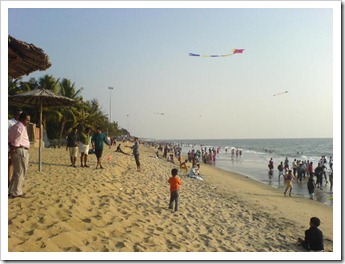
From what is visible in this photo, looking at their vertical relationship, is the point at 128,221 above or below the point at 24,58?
below

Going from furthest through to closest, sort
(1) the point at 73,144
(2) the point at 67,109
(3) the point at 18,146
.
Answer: (2) the point at 67,109, (1) the point at 73,144, (3) the point at 18,146

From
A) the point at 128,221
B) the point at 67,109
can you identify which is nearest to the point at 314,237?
the point at 128,221

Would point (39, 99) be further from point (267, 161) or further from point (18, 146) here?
point (267, 161)

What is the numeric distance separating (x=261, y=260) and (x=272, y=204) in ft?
26.6

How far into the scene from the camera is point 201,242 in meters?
5.52

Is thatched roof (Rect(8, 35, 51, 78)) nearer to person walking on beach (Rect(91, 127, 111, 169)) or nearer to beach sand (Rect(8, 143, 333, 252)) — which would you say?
beach sand (Rect(8, 143, 333, 252))

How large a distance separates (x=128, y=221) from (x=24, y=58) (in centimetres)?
356

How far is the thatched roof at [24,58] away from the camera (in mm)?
4707

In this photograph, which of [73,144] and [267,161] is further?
[267,161]

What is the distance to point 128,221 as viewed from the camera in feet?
18.5

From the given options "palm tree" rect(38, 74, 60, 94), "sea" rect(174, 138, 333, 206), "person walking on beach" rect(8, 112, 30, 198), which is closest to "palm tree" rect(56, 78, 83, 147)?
"palm tree" rect(38, 74, 60, 94)

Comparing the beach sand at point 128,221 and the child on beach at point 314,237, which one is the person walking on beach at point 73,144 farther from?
the child on beach at point 314,237

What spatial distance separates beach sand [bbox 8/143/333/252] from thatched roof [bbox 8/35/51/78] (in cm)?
246

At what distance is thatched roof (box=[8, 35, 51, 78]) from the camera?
4707mm
